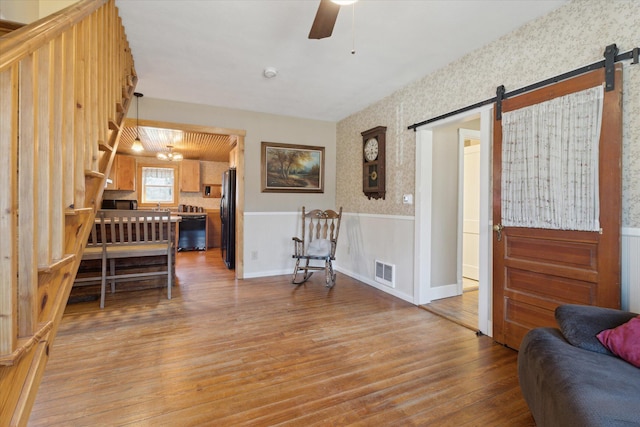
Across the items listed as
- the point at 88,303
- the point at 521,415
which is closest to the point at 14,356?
the point at 521,415

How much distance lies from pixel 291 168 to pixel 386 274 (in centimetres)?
212

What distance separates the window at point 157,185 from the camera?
7348 millimetres

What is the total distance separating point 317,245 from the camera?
158 inches

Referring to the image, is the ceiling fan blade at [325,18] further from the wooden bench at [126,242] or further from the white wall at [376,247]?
the wooden bench at [126,242]

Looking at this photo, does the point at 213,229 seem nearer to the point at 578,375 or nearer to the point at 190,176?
the point at 190,176

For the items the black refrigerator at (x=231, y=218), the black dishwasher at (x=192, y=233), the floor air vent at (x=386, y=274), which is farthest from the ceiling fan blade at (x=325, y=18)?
the black dishwasher at (x=192, y=233)

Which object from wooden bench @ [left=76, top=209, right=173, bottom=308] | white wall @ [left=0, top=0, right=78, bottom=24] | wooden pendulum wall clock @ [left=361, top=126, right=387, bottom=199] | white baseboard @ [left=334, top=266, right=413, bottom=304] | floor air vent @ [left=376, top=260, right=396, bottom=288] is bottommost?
white baseboard @ [left=334, top=266, right=413, bottom=304]

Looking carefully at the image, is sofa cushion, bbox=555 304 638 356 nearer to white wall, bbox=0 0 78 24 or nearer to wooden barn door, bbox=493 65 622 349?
wooden barn door, bbox=493 65 622 349

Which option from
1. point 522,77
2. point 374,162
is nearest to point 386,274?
point 374,162

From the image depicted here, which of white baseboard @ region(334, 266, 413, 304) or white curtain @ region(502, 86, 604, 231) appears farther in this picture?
white baseboard @ region(334, 266, 413, 304)

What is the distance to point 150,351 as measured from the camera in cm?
215

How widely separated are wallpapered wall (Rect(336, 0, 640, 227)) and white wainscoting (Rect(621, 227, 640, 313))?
71 mm

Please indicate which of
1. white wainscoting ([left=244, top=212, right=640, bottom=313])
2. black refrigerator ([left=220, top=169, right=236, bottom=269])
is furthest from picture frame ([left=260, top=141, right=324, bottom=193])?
black refrigerator ([left=220, top=169, right=236, bottom=269])

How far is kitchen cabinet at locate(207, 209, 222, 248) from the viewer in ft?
24.5
